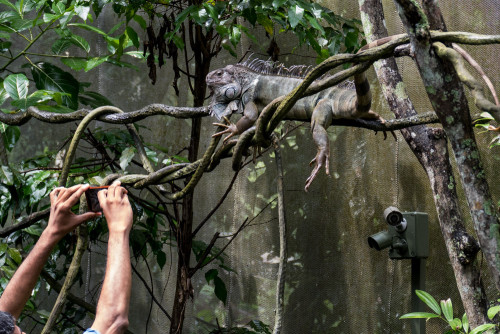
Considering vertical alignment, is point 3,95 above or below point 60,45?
below

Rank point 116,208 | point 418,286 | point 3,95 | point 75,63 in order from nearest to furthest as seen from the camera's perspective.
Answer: point 116,208 < point 418,286 < point 3,95 < point 75,63

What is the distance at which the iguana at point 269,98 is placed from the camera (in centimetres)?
205

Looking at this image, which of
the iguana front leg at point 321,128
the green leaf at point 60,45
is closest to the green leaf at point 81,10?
the green leaf at point 60,45

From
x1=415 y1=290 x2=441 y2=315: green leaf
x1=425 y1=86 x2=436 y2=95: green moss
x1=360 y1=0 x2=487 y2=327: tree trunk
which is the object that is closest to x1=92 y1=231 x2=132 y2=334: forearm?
x1=425 y1=86 x2=436 y2=95: green moss

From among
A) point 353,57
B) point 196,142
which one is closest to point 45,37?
point 196,142

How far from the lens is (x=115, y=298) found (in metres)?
1.26

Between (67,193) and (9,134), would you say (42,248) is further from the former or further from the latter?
(9,134)

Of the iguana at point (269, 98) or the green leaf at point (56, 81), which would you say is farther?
the green leaf at point (56, 81)

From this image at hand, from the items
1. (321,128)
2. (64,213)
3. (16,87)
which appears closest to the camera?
(64,213)

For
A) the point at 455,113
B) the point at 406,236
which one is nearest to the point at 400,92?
the point at 406,236

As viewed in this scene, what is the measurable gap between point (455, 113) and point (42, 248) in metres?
1.05

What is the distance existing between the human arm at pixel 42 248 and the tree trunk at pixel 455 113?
871 millimetres

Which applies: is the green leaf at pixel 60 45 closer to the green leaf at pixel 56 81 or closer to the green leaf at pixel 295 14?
the green leaf at pixel 56 81

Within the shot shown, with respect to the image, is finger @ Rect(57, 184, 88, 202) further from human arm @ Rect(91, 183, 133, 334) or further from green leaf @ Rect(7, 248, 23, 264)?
green leaf @ Rect(7, 248, 23, 264)
